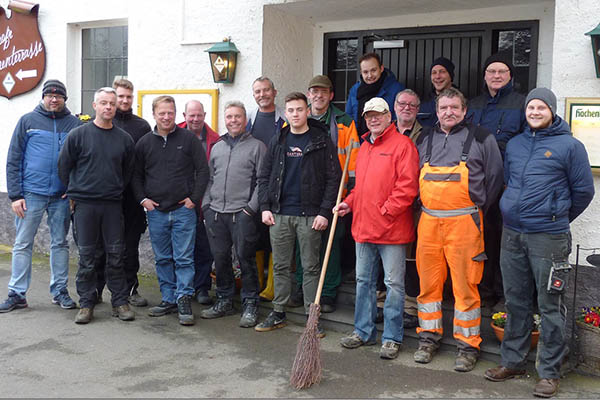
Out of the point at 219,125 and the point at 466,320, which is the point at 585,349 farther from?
the point at 219,125

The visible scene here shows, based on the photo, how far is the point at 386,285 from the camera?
4754 mm

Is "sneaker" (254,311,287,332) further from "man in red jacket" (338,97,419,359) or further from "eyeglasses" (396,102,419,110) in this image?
"eyeglasses" (396,102,419,110)

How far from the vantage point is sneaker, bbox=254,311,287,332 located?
529 centimetres

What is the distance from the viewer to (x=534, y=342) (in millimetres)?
4633

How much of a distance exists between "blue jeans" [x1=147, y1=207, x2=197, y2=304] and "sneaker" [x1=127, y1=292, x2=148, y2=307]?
0.47m

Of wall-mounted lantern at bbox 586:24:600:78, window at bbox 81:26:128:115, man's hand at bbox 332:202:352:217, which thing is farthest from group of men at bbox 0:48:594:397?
window at bbox 81:26:128:115

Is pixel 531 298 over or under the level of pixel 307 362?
over

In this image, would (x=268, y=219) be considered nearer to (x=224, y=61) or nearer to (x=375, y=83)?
(x=375, y=83)

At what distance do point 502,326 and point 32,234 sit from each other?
14.4 ft

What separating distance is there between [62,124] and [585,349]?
4949mm

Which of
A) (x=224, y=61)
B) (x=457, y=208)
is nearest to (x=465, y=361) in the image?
(x=457, y=208)

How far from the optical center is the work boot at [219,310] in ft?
18.5

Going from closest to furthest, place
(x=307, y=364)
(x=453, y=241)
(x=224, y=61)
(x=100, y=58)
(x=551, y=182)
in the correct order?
(x=551, y=182)
(x=307, y=364)
(x=453, y=241)
(x=224, y=61)
(x=100, y=58)

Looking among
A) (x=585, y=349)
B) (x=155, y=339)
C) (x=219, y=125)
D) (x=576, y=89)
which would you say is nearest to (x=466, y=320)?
(x=585, y=349)
